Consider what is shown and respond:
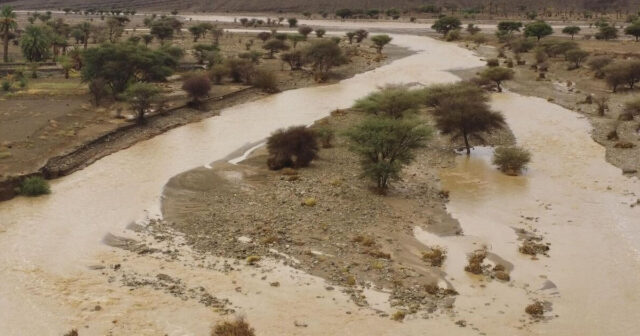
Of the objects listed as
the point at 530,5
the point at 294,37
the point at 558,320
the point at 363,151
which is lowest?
the point at 558,320

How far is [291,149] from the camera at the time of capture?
32.1m

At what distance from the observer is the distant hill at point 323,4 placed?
142 m

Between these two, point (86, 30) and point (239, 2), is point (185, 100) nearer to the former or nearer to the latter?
point (86, 30)

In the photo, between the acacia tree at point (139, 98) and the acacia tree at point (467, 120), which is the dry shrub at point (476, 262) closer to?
the acacia tree at point (467, 120)

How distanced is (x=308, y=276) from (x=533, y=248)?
836 centimetres

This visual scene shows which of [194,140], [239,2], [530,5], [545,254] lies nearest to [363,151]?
[545,254]

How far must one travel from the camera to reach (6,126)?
37.6 metres

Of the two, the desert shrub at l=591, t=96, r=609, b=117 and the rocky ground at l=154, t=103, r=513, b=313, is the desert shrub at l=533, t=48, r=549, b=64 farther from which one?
the rocky ground at l=154, t=103, r=513, b=313

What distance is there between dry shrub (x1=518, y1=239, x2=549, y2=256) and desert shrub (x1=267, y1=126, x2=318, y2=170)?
13.2 metres

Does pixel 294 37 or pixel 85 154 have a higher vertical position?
pixel 294 37

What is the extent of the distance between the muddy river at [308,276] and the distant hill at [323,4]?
120 metres

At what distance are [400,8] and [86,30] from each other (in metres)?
93.9

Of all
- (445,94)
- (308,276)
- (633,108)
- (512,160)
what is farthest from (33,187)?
(633,108)

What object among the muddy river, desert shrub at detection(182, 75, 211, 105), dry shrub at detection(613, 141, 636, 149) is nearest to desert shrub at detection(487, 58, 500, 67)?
the muddy river
